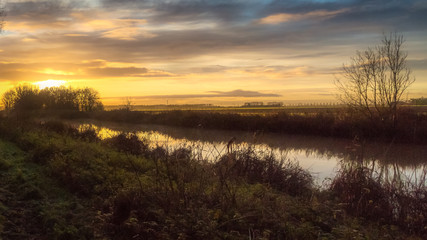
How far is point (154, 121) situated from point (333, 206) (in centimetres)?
3274

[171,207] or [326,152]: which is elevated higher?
[171,207]

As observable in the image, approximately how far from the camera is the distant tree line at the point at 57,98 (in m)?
56.4

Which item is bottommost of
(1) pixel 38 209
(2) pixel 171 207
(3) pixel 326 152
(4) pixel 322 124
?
(3) pixel 326 152

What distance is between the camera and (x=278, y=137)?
26.6 metres

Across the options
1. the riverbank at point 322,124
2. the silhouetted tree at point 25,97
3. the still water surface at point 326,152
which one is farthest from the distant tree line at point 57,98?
the still water surface at point 326,152

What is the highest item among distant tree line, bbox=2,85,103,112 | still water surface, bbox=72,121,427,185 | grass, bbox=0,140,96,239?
distant tree line, bbox=2,85,103,112

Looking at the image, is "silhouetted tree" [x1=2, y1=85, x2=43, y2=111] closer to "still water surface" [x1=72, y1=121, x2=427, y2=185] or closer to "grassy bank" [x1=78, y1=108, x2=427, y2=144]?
"grassy bank" [x1=78, y1=108, x2=427, y2=144]

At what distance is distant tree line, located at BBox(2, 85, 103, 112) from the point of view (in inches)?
2221

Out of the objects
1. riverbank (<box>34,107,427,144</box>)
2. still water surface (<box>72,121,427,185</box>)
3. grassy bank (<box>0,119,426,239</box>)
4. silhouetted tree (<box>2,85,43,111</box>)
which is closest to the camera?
grassy bank (<box>0,119,426,239</box>)

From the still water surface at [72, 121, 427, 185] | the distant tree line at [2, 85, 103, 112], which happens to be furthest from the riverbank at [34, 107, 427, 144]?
the distant tree line at [2, 85, 103, 112]

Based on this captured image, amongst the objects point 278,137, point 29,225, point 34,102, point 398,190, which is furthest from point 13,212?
point 34,102

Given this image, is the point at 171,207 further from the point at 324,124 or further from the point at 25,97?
the point at 25,97

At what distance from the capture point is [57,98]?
58281 mm

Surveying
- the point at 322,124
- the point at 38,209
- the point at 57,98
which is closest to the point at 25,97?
the point at 57,98
